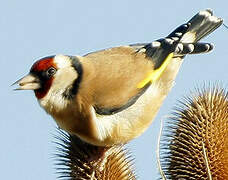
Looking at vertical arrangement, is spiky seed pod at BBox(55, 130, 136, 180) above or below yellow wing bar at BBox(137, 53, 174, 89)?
below

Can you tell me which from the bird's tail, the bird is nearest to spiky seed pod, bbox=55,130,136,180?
the bird

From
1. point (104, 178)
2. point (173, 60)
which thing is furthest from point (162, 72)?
point (104, 178)

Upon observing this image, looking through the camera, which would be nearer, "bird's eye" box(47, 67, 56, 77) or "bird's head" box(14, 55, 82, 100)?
"bird's head" box(14, 55, 82, 100)

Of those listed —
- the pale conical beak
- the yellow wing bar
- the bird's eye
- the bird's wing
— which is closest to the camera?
the pale conical beak

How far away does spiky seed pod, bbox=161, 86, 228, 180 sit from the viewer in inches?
288

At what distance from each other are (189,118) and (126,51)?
1.06 m

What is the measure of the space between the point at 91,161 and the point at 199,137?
1.31 metres

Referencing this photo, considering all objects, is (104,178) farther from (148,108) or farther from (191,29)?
(191,29)

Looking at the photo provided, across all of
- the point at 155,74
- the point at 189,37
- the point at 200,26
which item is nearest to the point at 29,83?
the point at 155,74

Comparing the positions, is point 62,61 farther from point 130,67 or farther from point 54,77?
point 130,67

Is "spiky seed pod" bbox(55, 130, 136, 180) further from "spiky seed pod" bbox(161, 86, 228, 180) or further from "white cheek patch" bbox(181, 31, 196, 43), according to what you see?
"white cheek patch" bbox(181, 31, 196, 43)

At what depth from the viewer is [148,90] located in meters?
7.42

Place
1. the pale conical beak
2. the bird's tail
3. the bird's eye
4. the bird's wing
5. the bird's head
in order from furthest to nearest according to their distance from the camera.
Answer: the bird's tail → the bird's wing → the bird's eye → the bird's head → the pale conical beak

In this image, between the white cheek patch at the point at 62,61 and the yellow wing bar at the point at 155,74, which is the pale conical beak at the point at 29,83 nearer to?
the white cheek patch at the point at 62,61
